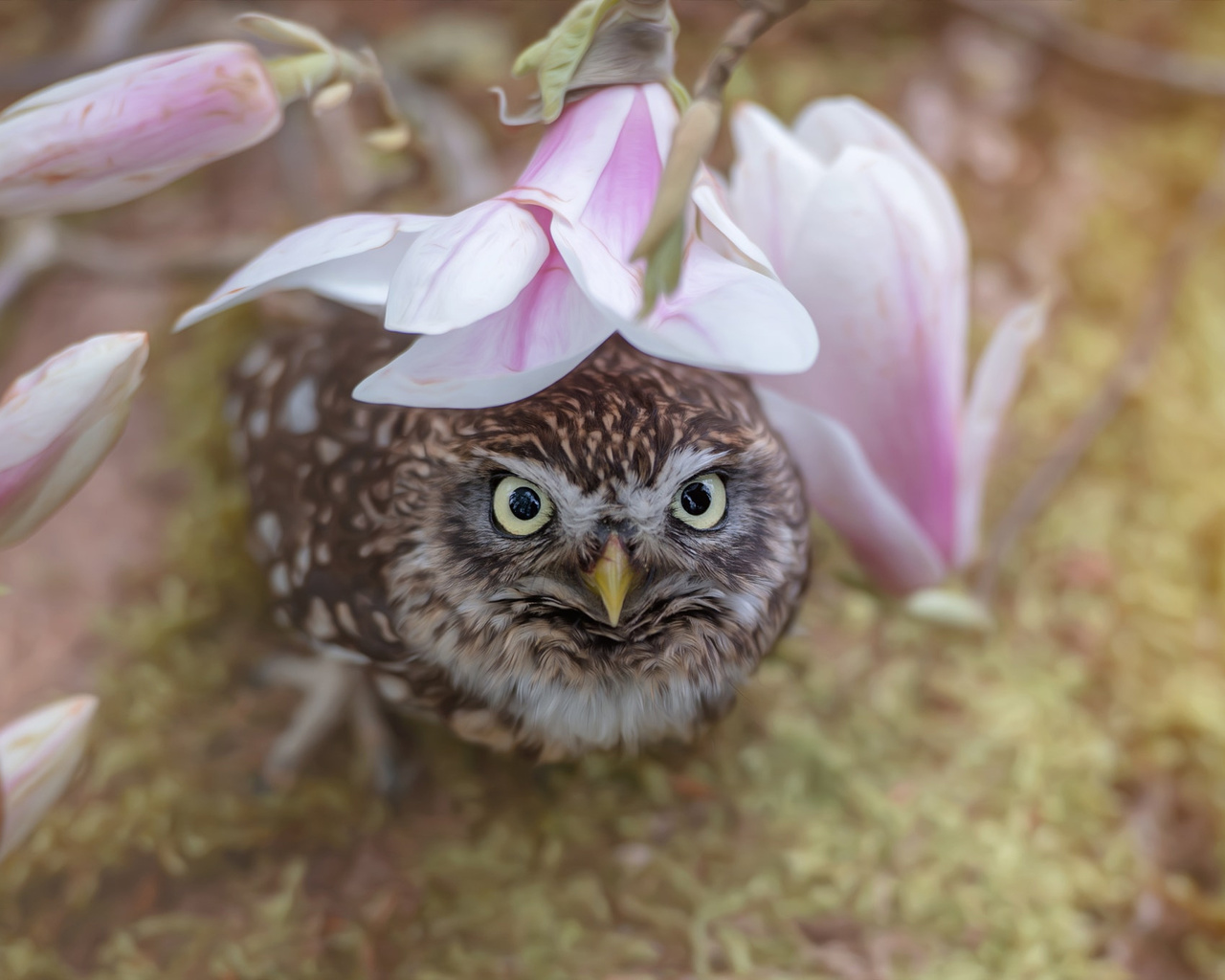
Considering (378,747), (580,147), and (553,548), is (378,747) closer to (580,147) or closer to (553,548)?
(553,548)

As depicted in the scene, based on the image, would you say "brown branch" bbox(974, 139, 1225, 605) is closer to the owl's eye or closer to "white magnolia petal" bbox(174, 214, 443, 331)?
the owl's eye

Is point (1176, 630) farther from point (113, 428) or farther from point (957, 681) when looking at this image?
point (113, 428)

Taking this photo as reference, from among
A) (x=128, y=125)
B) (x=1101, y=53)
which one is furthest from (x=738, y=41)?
(x=1101, y=53)

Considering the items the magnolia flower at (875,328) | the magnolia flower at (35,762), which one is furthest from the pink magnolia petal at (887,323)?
the magnolia flower at (35,762)

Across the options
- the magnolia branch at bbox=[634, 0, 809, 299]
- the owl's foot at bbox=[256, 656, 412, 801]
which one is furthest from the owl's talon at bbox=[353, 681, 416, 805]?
the magnolia branch at bbox=[634, 0, 809, 299]

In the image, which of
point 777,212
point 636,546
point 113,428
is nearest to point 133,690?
point 113,428

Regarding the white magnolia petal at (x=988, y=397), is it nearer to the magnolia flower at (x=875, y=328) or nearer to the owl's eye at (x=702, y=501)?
the magnolia flower at (x=875, y=328)
